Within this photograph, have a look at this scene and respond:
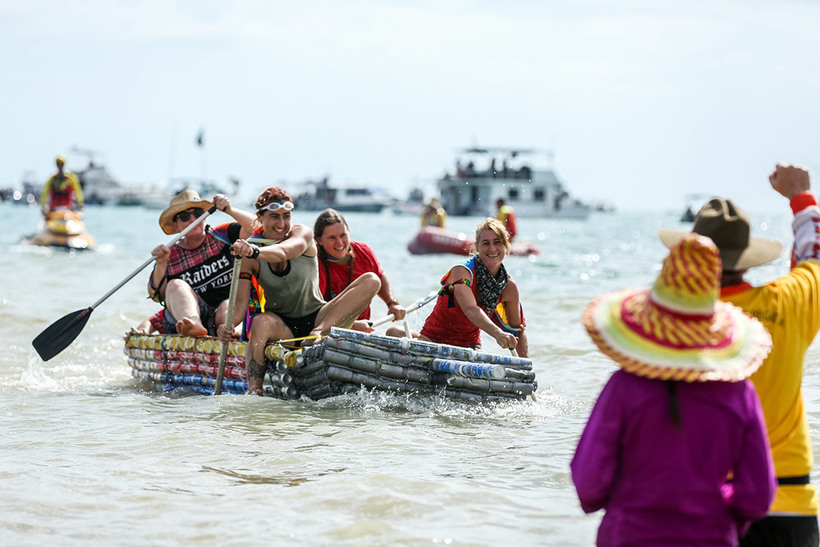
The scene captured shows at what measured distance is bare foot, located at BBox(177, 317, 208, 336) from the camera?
8000 millimetres

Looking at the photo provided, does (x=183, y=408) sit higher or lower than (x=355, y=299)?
lower

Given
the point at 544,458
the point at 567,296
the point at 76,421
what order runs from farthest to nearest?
the point at 567,296 → the point at 76,421 → the point at 544,458

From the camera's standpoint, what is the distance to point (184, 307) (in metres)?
8.22

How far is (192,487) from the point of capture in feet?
17.0

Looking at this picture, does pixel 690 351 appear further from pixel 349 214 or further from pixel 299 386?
pixel 349 214

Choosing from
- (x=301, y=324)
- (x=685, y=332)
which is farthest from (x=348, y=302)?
(x=685, y=332)

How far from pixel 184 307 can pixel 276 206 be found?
1496mm

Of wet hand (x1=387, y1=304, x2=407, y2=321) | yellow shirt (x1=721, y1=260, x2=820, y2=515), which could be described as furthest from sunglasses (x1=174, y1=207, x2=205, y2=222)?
yellow shirt (x1=721, y1=260, x2=820, y2=515)

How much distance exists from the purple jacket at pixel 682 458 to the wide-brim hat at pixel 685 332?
70 mm

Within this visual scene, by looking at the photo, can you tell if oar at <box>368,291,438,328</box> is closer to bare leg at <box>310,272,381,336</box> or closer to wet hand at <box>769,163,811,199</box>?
bare leg at <box>310,272,381,336</box>

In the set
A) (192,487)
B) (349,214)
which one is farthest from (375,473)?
(349,214)

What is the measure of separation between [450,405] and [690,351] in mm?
4497

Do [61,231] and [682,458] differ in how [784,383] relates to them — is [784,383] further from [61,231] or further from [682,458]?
[61,231]

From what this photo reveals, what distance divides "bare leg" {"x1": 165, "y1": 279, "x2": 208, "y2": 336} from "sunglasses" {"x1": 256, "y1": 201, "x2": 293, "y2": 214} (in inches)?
48.2
